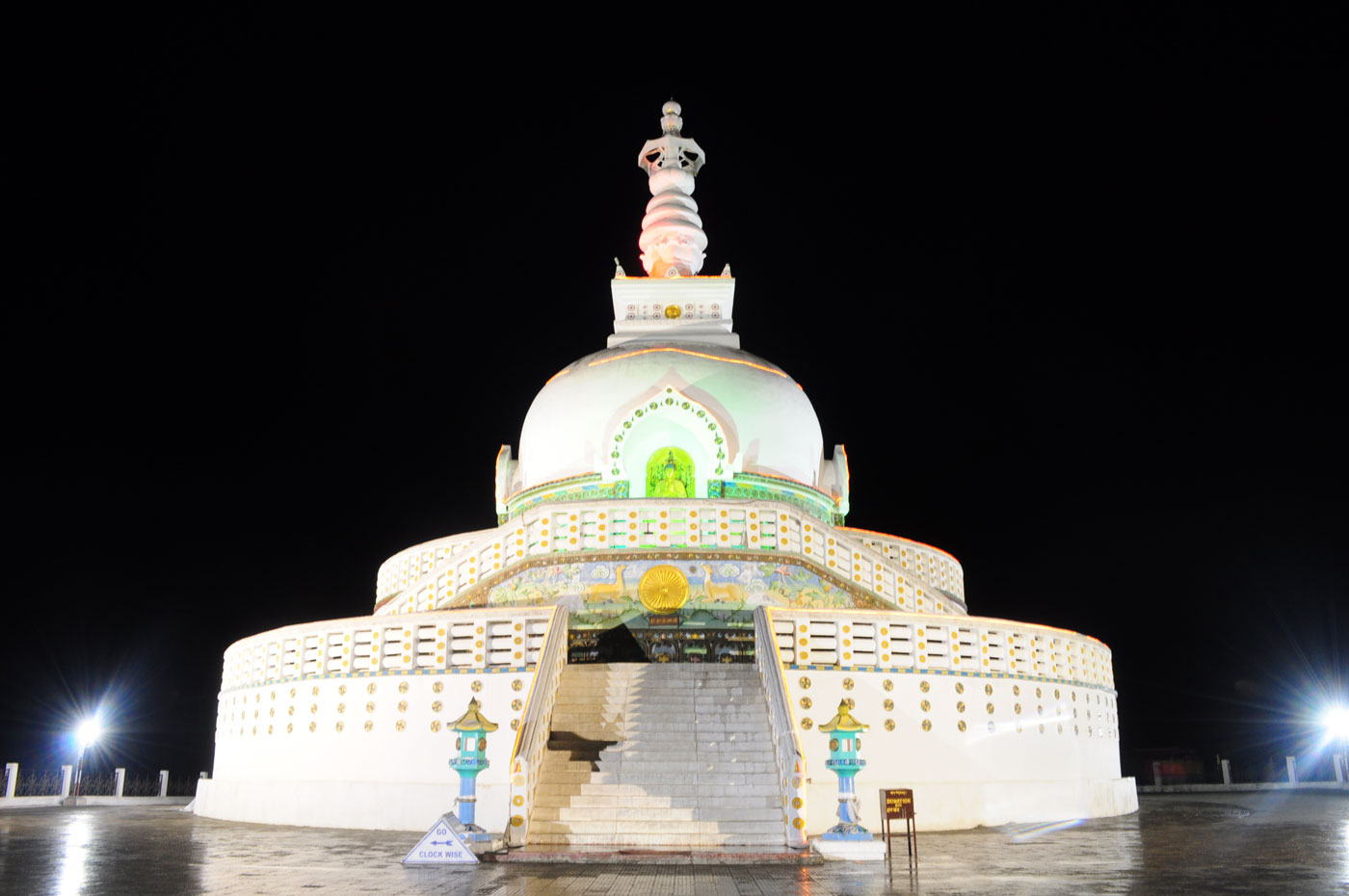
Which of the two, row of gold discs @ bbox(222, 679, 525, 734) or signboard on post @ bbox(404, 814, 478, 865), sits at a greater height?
row of gold discs @ bbox(222, 679, 525, 734)

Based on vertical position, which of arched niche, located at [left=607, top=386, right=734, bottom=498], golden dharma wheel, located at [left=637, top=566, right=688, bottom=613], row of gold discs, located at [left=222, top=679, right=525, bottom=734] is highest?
arched niche, located at [left=607, top=386, right=734, bottom=498]

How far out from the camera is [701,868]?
33.4 feet

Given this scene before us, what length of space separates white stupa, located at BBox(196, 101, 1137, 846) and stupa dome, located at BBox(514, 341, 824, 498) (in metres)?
3.52

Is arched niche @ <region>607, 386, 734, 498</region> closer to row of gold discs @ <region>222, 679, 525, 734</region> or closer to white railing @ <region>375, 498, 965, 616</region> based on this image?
white railing @ <region>375, 498, 965, 616</region>

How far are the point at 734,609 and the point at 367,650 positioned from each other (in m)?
5.73

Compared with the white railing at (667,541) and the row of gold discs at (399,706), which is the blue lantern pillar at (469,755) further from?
the white railing at (667,541)

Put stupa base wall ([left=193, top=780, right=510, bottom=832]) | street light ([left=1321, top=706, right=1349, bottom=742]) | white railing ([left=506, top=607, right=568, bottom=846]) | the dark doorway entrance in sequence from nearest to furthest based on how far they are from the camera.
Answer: white railing ([left=506, top=607, right=568, bottom=846]), stupa base wall ([left=193, top=780, right=510, bottom=832]), the dark doorway entrance, street light ([left=1321, top=706, right=1349, bottom=742])

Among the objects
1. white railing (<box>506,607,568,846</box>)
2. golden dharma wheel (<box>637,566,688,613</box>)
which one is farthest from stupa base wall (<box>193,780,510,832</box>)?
golden dharma wheel (<box>637,566,688,613</box>)

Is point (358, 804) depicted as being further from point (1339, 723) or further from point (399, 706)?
point (1339, 723)

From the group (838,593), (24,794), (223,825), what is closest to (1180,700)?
(838,593)

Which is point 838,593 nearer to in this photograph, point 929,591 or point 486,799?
point 929,591

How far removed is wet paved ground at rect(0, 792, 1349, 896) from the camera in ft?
28.5

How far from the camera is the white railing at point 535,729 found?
11.4m

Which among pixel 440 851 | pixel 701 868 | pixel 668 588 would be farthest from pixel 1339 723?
pixel 440 851
